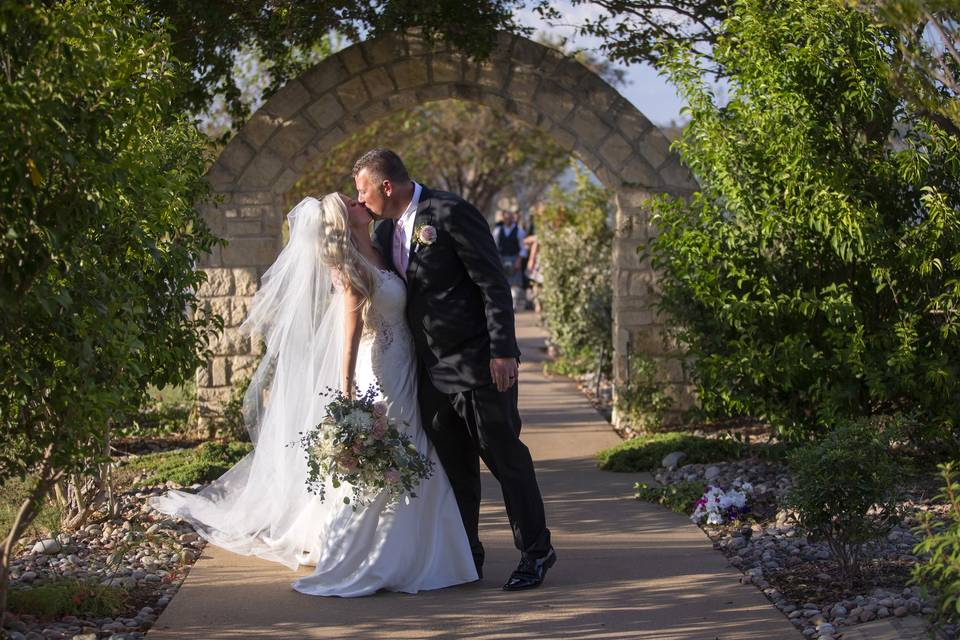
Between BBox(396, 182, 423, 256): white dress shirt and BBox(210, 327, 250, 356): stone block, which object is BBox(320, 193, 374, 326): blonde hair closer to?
BBox(396, 182, 423, 256): white dress shirt

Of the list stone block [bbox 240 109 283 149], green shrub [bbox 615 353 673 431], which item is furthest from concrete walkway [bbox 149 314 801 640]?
stone block [bbox 240 109 283 149]

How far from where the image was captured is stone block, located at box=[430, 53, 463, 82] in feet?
29.8

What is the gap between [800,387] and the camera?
7.47m

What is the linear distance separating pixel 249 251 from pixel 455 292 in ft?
14.9

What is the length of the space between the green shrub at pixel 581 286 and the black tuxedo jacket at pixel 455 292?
21.6 ft

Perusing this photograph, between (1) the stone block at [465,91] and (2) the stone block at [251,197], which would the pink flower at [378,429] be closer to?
(2) the stone block at [251,197]

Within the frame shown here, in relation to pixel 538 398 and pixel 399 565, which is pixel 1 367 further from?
pixel 538 398

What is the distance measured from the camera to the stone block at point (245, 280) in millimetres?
9305

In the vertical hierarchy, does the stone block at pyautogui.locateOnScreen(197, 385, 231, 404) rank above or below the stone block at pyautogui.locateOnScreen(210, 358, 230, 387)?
below

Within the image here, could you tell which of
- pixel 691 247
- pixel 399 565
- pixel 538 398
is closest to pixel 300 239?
pixel 399 565

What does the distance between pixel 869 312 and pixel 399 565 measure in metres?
3.81

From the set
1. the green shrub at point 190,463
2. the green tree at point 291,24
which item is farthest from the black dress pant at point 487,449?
the green tree at point 291,24

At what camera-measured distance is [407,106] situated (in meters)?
9.34

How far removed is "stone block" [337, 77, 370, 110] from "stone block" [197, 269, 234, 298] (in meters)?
1.67
